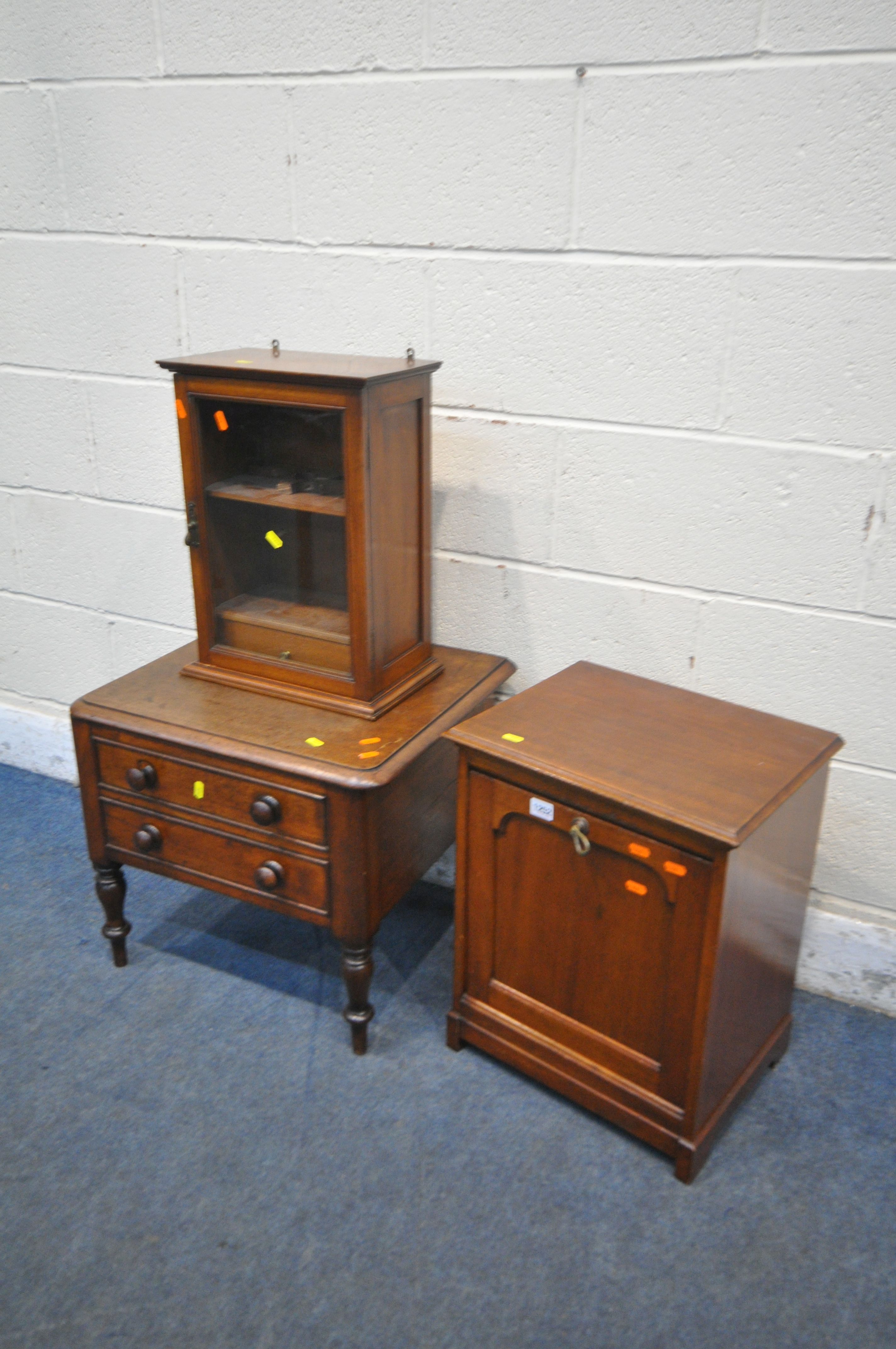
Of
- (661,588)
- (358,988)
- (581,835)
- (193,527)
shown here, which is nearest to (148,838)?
(358,988)

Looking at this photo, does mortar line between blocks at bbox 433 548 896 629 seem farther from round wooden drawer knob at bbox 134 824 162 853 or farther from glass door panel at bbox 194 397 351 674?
round wooden drawer knob at bbox 134 824 162 853

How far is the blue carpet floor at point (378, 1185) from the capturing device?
4.56ft

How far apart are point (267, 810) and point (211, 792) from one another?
14 centimetres

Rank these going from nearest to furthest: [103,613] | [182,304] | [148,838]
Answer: [148,838]
[182,304]
[103,613]

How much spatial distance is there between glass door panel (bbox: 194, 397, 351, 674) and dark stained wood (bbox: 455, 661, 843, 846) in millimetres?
355

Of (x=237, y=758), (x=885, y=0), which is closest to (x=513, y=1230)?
(x=237, y=758)

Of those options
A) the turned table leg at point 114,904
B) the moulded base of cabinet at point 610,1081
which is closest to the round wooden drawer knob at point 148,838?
the turned table leg at point 114,904

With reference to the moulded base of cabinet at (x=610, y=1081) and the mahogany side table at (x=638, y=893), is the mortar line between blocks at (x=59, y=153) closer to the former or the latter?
the mahogany side table at (x=638, y=893)

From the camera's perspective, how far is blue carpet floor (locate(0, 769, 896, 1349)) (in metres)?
1.39

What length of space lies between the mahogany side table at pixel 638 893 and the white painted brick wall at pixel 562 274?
0.23 meters

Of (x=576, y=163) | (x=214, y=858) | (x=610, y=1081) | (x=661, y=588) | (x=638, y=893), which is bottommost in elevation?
(x=610, y=1081)

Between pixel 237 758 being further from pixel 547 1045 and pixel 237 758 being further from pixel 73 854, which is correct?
pixel 73 854

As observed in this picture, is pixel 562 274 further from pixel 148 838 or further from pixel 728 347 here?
pixel 148 838

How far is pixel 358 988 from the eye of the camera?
1.75 m
